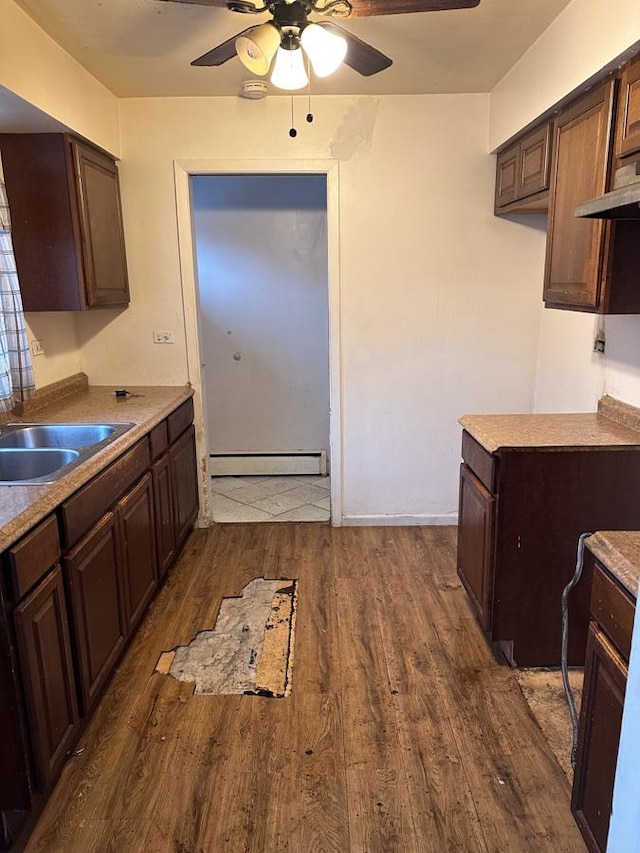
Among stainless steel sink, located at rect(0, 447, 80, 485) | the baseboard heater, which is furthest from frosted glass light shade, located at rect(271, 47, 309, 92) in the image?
the baseboard heater

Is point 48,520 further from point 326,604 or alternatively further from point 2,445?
point 326,604

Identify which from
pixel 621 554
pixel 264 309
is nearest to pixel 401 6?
pixel 621 554

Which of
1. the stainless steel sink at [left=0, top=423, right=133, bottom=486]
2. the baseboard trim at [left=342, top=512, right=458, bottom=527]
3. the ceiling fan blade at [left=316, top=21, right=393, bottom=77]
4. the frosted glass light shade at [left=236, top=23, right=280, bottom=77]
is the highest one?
the ceiling fan blade at [left=316, top=21, right=393, bottom=77]

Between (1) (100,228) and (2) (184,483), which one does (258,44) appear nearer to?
(1) (100,228)

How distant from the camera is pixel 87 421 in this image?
8.52 ft

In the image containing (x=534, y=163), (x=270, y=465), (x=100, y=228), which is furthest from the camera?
(x=270, y=465)

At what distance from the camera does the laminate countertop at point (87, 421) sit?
158 cm

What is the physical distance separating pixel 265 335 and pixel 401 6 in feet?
9.97

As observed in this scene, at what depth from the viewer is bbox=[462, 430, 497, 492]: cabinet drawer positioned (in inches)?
85.6

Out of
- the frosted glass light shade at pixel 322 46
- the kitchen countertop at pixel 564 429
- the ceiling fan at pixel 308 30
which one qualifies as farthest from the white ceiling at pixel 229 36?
the kitchen countertop at pixel 564 429

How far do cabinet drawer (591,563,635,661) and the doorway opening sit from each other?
288cm

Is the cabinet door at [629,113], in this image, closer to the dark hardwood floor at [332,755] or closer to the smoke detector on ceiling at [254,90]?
the smoke detector on ceiling at [254,90]

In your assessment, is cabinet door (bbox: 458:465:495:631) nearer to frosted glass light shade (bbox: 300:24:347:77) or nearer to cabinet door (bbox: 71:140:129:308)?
frosted glass light shade (bbox: 300:24:347:77)

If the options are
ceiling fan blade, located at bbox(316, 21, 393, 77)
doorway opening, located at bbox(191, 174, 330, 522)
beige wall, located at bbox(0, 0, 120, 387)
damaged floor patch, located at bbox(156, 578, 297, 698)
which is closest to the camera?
ceiling fan blade, located at bbox(316, 21, 393, 77)
